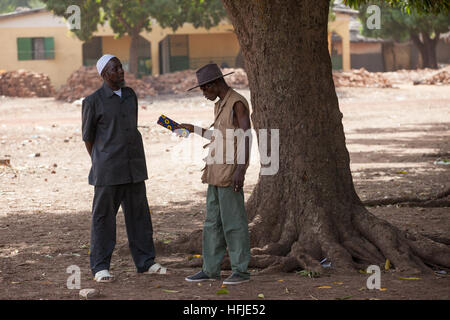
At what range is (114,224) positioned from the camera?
18.9ft

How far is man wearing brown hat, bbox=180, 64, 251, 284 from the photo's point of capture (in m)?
5.32

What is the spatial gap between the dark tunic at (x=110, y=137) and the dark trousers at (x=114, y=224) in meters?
0.12

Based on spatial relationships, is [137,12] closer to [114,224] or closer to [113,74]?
[113,74]

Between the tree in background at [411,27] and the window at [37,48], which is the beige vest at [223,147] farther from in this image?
the tree in background at [411,27]

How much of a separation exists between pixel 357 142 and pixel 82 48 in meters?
26.9

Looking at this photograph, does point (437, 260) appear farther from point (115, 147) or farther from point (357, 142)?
point (357, 142)

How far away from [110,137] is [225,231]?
1135 mm

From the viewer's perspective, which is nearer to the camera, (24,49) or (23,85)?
(23,85)

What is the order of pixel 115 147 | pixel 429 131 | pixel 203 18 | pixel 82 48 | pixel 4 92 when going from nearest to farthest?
1. pixel 115 147
2. pixel 429 131
3. pixel 4 92
4. pixel 203 18
5. pixel 82 48

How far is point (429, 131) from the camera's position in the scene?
58.3 feet

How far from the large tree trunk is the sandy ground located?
1.73 ft
